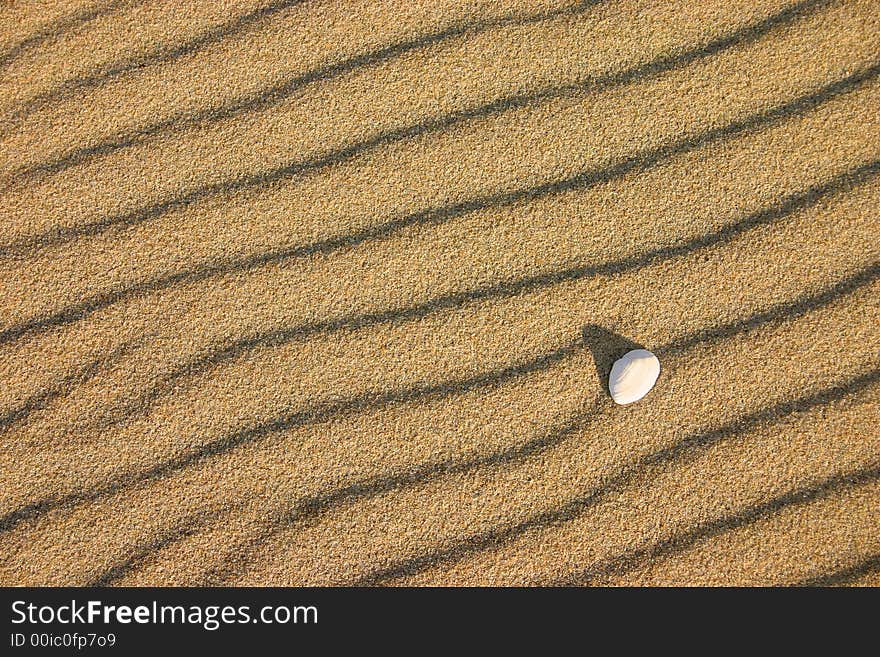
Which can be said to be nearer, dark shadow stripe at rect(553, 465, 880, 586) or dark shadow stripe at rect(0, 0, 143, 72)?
dark shadow stripe at rect(553, 465, 880, 586)

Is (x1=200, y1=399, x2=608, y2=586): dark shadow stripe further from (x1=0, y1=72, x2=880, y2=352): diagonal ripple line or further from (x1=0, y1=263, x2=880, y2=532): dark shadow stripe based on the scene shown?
(x1=0, y1=72, x2=880, y2=352): diagonal ripple line

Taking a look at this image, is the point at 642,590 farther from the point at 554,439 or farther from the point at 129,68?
the point at 129,68

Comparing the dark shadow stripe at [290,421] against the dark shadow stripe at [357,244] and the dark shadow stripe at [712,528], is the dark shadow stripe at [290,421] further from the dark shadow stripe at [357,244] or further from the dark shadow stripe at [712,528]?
the dark shadow stripe at [712,528]

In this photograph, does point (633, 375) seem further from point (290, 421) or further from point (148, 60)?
point (148, 60)

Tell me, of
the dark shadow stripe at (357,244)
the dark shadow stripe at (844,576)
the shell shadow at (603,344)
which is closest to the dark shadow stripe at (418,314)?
the dark shadow stripe at (357,244)

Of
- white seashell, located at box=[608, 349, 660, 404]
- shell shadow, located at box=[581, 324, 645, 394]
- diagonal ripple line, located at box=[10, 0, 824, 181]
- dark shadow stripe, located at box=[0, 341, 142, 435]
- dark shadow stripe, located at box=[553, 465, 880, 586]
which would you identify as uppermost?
diagonal ripple line, located at box=[10, 0, 824, 181]

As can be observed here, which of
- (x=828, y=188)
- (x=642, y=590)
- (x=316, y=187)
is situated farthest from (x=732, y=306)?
(x=316, y=187)

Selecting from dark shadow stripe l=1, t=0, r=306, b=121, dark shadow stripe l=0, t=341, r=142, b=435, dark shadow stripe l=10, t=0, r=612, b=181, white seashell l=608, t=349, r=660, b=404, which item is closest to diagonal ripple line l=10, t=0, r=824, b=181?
dark shadow stripe l=10, t=0, r=612, b=181
